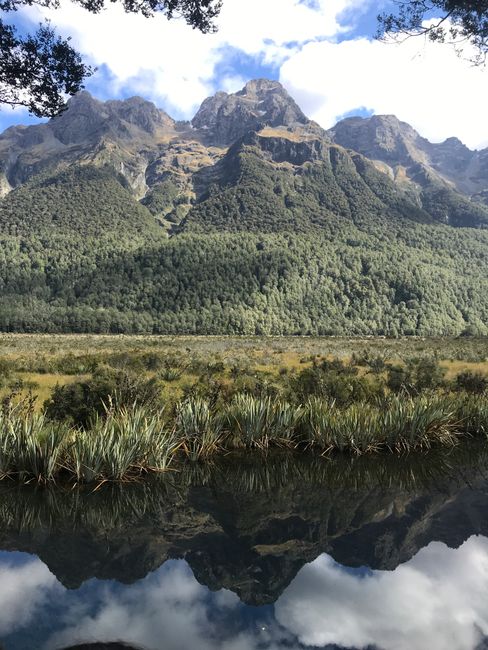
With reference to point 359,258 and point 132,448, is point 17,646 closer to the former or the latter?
point 132,448

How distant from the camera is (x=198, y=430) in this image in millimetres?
12430

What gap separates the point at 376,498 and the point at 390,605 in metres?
3.60

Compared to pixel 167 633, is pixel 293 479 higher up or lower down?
lower down

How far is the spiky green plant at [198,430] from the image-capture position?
39.9ft

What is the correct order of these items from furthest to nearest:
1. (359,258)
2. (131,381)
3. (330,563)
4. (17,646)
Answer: (359,258), (131,381), (330,563), (17,646)

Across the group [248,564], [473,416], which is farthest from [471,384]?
[248,564]

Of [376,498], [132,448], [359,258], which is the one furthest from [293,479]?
[359,258]

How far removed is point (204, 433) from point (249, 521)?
4115 millimetres

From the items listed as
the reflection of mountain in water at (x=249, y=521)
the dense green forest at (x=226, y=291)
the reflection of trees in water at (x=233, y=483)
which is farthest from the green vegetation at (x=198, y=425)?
the dense green forest at (x=226, y=291)

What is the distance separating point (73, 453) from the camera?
1005 centimetres

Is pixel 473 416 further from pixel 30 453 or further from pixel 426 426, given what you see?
pixel 30 453

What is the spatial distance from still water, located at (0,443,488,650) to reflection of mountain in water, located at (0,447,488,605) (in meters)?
0.03

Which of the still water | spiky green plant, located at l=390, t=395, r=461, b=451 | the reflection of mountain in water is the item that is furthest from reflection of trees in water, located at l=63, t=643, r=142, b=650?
spiky green plant, located at l=390, t=395, r=461, b=451

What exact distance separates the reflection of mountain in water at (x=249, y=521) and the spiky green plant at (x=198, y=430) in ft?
2.85
